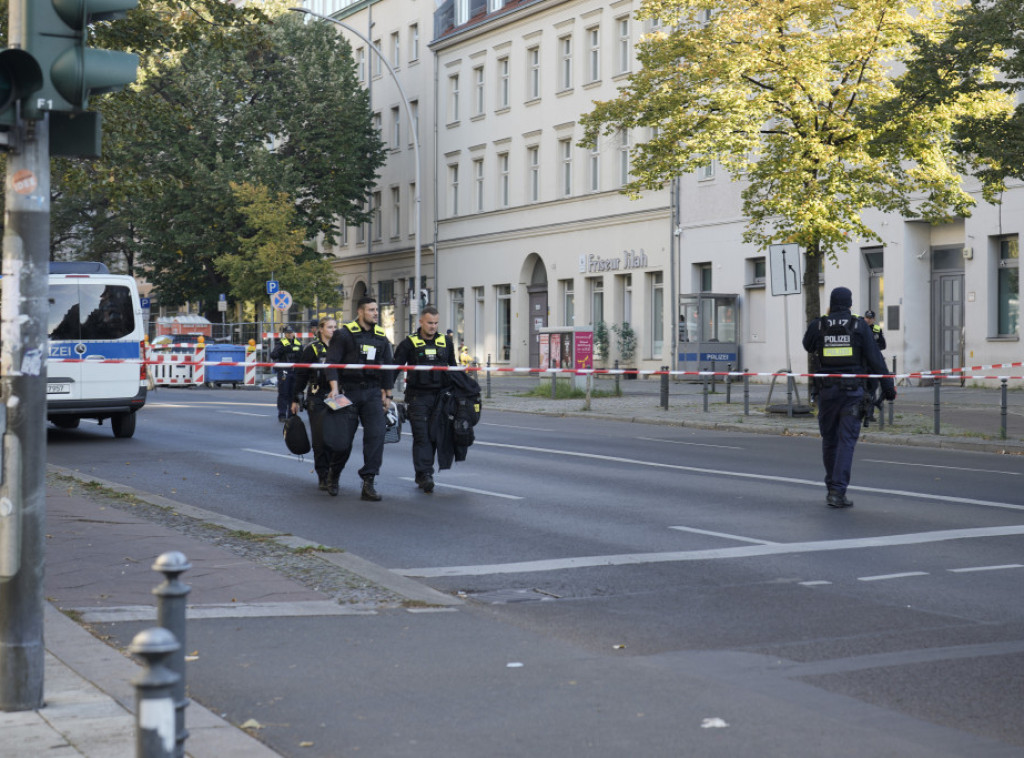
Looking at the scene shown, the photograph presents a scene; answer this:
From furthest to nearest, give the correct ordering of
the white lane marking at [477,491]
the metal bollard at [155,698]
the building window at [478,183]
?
the building window at [478,183], the white lane marking at [477,491], the metal bollard at [155,698]

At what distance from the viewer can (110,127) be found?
17.9 meters

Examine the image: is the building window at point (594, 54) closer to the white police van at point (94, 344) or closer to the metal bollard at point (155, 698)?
the white police van at point (94, 344)

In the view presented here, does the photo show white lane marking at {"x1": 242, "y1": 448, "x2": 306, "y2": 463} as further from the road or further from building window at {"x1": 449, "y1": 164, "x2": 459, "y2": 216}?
building window at {"x1": 449, "y1": 164, "x2": 459, "y2": 216}

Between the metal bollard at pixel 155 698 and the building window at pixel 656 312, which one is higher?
the building window at pixel 656 312

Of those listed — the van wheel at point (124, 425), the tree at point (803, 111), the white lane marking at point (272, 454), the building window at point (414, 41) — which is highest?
the building window at point (414, 41)

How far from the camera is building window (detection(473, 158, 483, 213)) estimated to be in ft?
183

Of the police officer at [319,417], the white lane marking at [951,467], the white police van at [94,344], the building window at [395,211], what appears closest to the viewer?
the police officer at [319,417]

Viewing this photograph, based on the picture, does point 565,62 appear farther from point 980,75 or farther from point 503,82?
point 980,75

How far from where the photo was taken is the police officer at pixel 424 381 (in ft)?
45.9

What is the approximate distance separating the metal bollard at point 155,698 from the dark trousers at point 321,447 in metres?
10.3

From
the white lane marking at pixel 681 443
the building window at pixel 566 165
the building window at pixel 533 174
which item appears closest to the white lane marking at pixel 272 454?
the white lane marking at pixel 681 443

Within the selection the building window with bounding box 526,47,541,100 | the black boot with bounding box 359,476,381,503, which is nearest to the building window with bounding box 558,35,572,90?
the building window with bounding box 526,47,541,100

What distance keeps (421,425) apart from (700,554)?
4.55m

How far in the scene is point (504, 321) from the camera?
54.7 m
